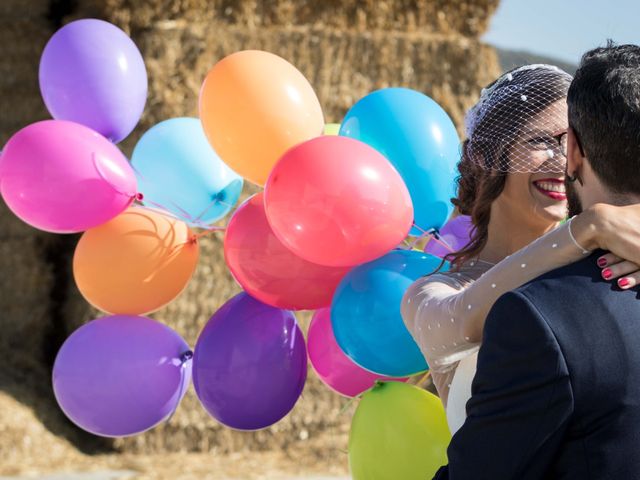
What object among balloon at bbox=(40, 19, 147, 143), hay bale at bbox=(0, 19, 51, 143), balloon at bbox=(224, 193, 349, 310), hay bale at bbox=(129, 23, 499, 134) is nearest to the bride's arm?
balloon at bbox=(224, 193, 349, 310)

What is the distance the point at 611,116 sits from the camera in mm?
1352

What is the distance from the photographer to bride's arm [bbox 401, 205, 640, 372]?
136cm

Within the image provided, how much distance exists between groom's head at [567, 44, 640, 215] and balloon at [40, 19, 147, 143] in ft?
5.45

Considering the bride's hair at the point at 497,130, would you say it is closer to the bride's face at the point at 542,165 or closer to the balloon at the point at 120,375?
the bride's face at the point at 542,165

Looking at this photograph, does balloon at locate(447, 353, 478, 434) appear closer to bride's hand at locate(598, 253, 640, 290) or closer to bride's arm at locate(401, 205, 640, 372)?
bride's arm at locate(401, 205, 640, 372)

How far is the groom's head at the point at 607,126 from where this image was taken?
1.35 metres

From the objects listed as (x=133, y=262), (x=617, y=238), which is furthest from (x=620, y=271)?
(x=133, y=262)

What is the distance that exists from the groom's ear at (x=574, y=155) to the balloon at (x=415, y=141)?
3.41 ft

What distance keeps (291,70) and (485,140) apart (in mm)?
710

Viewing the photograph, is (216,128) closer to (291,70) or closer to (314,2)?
(291,70)

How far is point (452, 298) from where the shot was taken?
5.72 feet

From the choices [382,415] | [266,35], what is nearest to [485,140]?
[382,415]

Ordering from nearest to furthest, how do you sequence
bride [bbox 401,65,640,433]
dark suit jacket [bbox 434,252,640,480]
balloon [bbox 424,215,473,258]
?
dark suit jacket [bbox 434,252,640,480] < bride [bbox 401,65,640,433] < balloon [bbox 424,215,473,258]

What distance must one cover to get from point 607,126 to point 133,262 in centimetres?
156
